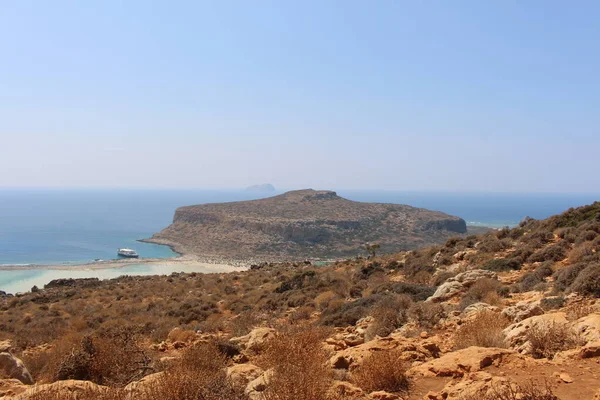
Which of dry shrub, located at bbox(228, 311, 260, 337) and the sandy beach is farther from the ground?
dry shrub, located at bbox(228, 311, 260, 337)

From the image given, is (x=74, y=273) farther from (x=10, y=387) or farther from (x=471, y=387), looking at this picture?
(x=471, y=387)

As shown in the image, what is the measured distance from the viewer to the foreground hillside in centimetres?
425

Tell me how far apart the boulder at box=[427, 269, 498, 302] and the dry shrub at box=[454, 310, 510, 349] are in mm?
3317

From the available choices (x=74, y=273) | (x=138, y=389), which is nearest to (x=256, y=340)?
(x=138, y=389)

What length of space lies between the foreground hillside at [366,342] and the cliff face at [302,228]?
57.8 meters

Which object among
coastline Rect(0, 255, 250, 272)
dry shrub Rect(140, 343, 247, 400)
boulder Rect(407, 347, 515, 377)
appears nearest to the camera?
dry shrub Rect(140, 343, 247, 400)

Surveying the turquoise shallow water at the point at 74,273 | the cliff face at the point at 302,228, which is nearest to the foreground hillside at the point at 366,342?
the turquoise shallow water at the point at 74,273

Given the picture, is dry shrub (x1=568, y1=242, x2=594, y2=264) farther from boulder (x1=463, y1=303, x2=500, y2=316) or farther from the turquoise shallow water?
the turquoise shallow water

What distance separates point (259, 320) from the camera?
1245cm

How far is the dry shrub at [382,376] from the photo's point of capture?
15.7ft

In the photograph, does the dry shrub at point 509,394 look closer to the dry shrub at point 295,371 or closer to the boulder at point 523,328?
the dry shrub at point 295,371

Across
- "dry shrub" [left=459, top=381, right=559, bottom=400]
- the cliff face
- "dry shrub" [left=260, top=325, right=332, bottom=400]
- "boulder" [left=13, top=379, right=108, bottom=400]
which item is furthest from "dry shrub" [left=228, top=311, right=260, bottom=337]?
the cliff face

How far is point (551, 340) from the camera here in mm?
5332

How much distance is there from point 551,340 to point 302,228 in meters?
76.7
